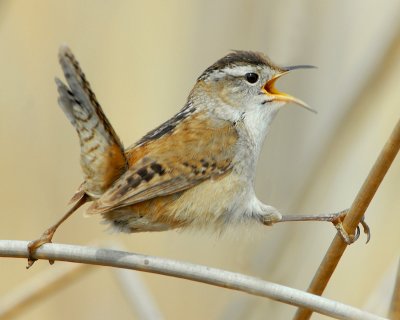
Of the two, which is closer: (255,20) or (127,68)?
(255,20)

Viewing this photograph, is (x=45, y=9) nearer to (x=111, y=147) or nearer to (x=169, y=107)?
(x=169, y=107)

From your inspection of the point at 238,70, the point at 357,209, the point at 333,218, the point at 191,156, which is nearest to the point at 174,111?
the point at 238,70

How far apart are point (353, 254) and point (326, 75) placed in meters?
0.94

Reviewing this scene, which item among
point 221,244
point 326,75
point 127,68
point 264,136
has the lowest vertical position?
point 221,244

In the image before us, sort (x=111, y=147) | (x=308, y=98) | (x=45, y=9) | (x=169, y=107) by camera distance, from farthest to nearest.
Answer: (x=169, y=107)
(x=45, y=9)
(x=308, y=98)
(x=111, y=147)

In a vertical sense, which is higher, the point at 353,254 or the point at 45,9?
the point at 45,9

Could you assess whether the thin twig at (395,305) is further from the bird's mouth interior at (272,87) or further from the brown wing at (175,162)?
the bird's mouth interior at (272,87)

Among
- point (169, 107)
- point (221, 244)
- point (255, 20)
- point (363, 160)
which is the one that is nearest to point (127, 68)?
point (169, 107)

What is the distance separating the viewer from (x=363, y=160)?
11.9 feet

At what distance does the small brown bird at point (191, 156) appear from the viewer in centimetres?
233

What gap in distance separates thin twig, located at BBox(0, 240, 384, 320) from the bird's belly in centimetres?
55

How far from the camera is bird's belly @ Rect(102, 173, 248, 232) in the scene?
2617mm

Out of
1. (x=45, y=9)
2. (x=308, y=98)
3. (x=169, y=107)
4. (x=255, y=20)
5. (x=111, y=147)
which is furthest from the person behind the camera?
(x=169, y=107)

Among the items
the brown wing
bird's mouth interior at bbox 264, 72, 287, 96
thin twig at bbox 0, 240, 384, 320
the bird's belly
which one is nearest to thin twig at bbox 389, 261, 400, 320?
thin twig at bbox 0, 240, 384, 320
